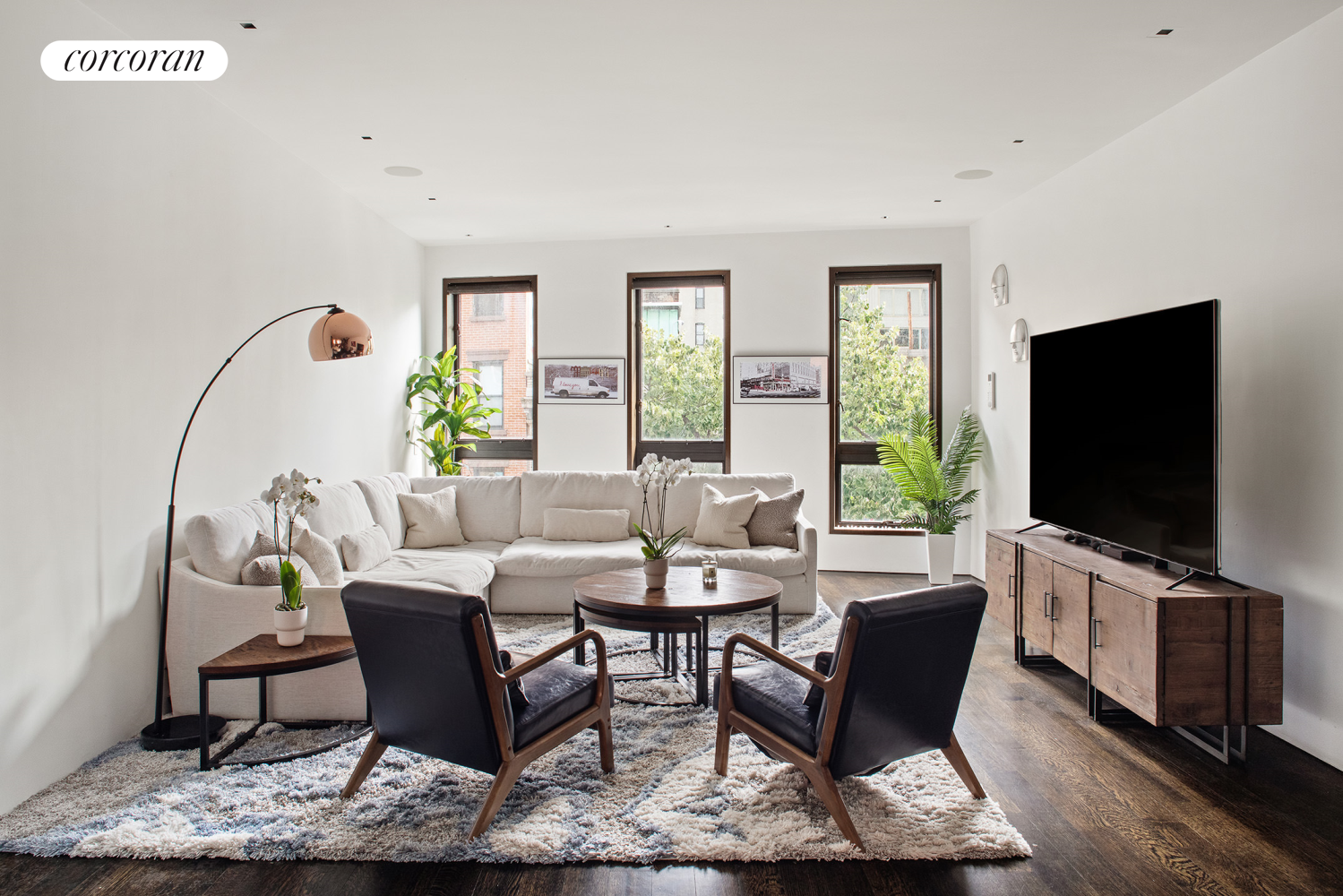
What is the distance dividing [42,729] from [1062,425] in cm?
454

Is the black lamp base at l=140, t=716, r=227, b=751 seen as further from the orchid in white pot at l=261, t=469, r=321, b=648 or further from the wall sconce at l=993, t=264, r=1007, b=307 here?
the wall sconce at l=993, t=264, r=1007, b=307

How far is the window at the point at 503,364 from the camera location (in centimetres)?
682

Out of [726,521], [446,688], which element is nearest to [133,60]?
[446,688]

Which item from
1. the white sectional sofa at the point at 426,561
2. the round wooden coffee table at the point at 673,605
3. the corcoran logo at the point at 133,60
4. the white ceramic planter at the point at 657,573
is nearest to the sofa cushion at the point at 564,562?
the white sectional sofa at the point at 426,561

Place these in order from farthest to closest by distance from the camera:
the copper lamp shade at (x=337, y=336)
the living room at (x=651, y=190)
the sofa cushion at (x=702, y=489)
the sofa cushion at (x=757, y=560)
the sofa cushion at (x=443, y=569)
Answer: the sofa cushion at (x=702, y=489), the sofa cushion at (x=757, y=560), the sofa cushion at (x=443, y=569), the copper lamp shade at (x=337, y=336), the living room at (x=651, y=190)

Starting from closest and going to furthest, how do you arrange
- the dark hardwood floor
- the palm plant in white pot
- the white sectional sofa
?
the dark hardwood floor < the white sectional sofa < the palm plant in white pot

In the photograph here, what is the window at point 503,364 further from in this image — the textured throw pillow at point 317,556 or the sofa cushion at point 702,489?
the textured throw pillow at point 317,556

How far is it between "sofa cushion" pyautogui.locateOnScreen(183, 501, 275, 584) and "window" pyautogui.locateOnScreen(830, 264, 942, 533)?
4.43 metres

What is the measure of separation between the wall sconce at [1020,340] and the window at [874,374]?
995 millimetres

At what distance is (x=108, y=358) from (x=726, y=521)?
336 centimetres

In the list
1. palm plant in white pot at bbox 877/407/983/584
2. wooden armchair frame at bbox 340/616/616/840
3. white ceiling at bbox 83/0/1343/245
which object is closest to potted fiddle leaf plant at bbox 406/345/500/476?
white ceiling at bbox 83/0/1343/245

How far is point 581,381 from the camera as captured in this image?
667 cm

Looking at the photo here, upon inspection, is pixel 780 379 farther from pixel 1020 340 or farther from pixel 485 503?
pixel 485 503

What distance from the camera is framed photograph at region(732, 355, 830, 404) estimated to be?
6.37 metres
